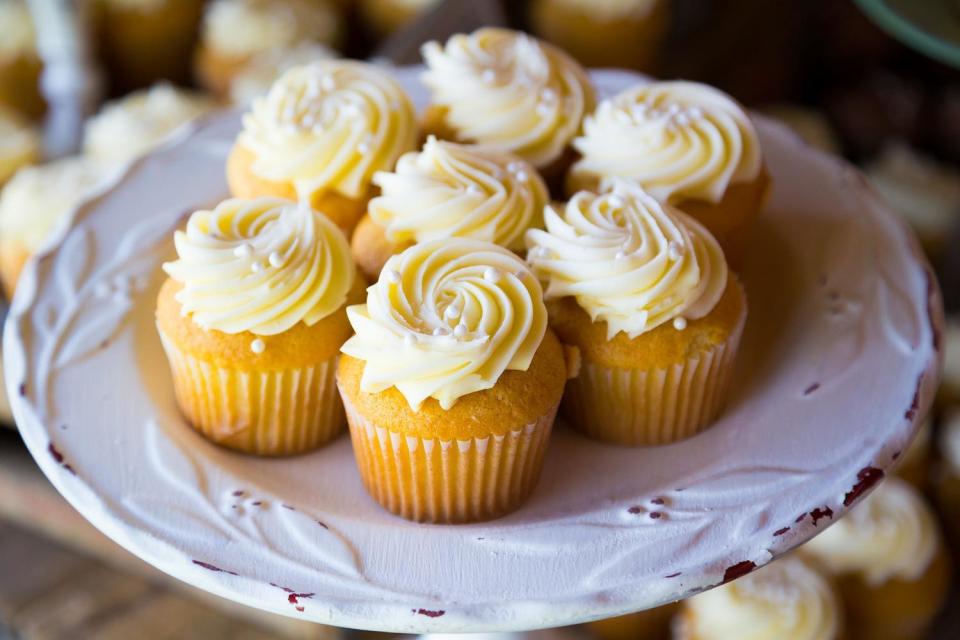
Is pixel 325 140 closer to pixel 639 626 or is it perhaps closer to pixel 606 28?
pixel 639 626

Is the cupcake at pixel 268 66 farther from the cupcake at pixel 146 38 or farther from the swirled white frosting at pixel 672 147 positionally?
the swirled white frosting at pixel 672 147

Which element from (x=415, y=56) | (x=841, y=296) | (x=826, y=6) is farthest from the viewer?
(x=826, y=6)

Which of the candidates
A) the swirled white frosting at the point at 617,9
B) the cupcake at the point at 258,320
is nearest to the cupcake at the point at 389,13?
the swirled white frosting at the point at 617,9

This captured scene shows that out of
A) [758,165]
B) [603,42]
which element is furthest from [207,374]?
[603,42]

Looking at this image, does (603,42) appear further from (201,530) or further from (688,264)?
(201,530)

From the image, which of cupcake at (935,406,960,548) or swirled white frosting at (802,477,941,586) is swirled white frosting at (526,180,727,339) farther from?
cupcake at (935,406,960,548)

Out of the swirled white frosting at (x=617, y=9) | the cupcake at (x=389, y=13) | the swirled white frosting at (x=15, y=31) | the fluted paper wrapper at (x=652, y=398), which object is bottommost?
the cupcake at (x=389, y=13)

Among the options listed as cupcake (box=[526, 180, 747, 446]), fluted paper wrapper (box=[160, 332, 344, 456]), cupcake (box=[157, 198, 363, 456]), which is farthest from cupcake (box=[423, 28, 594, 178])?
fluted paper wrapper (box=[160, 332, 344, 456])
